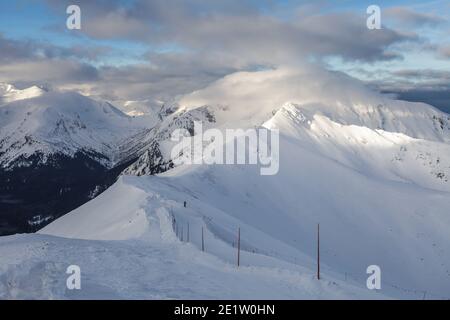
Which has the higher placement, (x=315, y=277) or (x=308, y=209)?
(x=315, y=277)

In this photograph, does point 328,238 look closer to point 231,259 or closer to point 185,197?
point 185,197

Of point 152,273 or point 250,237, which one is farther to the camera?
point 250,237

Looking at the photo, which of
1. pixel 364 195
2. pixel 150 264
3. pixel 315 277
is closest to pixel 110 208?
pixel 150 264

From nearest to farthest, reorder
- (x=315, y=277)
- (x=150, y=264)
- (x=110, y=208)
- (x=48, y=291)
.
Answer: (x=48, y=291), (x=315, y=277), (x=150, y=264), (x=110, y=208)

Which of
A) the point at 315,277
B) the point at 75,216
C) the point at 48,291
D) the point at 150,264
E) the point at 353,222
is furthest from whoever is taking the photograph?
the point at 353,222
